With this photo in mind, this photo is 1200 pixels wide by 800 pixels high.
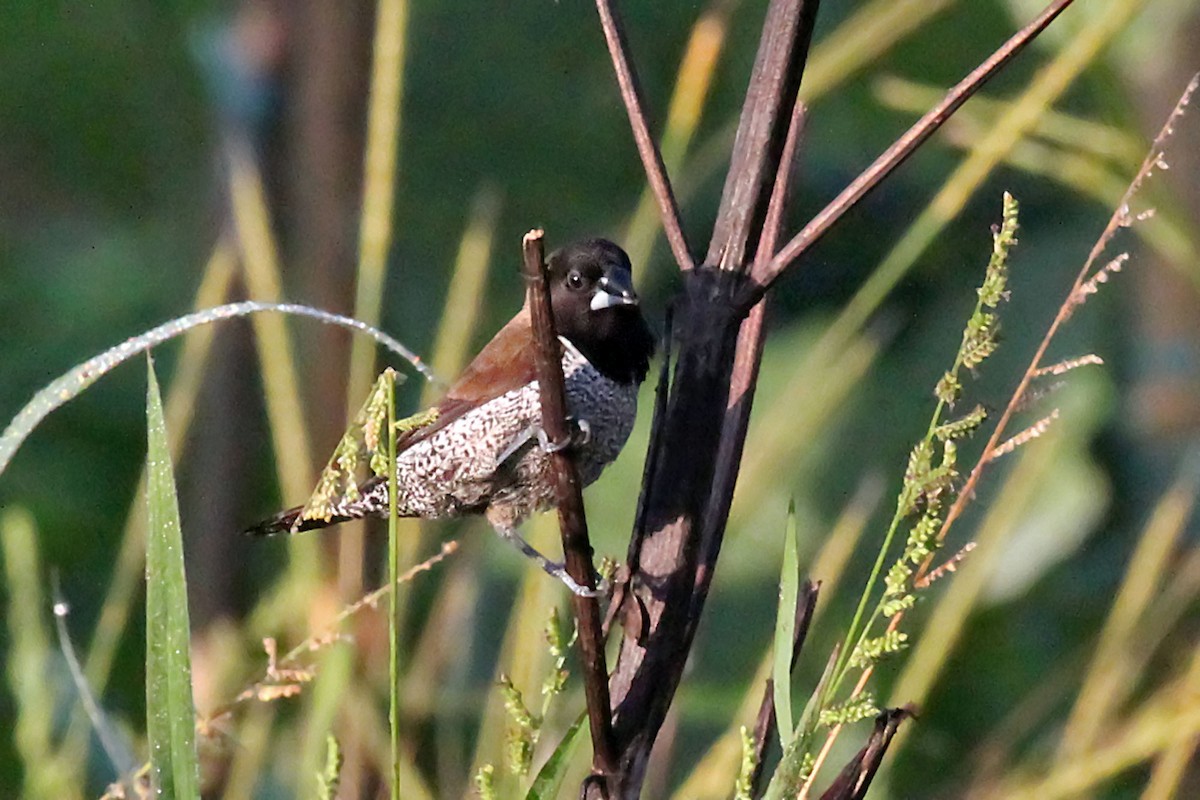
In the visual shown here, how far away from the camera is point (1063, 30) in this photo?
2.10m

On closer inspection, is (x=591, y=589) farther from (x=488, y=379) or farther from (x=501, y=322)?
(x=501, y=322)

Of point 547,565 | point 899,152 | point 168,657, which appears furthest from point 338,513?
point 899,152

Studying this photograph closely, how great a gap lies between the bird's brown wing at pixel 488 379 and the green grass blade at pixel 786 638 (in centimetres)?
63

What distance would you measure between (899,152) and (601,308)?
681 mm

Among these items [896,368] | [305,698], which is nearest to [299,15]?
[305,698]

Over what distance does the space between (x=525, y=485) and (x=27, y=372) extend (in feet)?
6.82

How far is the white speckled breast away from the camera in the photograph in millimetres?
1448

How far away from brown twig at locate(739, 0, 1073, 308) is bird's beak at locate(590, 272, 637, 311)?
0.58 meters

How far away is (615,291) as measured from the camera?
1480 millimetres

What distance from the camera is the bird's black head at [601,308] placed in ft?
4.90

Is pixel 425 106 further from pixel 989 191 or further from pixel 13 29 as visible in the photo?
pixel 989 191

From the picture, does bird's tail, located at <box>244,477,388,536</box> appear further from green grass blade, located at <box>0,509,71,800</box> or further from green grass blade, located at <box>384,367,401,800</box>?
green grass blade, located at <box>384,367,401,800</box>

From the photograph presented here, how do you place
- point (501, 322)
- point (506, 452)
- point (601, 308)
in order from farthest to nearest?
point (501, 322) < point (601, 308) < point (506, 452)

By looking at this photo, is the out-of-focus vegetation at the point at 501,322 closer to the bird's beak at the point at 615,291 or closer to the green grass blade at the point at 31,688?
the green grass blade at the point at 31,688
